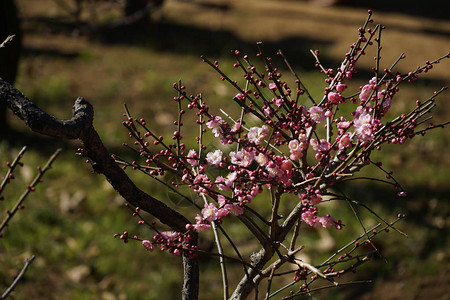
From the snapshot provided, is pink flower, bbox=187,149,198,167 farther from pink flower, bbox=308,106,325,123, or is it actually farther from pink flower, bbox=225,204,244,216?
pink flower, bbox=308,106,325,123

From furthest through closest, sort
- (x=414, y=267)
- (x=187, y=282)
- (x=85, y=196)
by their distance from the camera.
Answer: (x=85, y=196), (x=414, y=267), (x=187, y=282)

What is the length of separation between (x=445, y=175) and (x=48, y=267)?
10.1ft

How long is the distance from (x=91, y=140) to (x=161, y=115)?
11.7 feet

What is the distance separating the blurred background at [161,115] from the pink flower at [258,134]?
48 centimetres

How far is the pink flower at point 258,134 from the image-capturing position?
5.15ft

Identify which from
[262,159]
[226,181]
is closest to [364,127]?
Answer: [262,159]

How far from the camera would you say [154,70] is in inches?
235

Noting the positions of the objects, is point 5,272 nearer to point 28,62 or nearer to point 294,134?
point 294,134

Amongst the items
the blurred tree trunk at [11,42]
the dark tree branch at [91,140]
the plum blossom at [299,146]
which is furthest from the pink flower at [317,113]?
the blurred tree trunk at [11,42]

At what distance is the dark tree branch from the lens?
139 cm

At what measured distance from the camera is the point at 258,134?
158 centimetres

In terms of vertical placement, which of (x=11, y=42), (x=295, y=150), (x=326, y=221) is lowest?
Answer: (x=326, y=221)

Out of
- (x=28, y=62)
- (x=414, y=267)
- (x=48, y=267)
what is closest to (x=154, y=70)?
(x=28, y=62)

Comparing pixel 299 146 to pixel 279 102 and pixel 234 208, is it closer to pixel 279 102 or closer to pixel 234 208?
pixel 279 102
